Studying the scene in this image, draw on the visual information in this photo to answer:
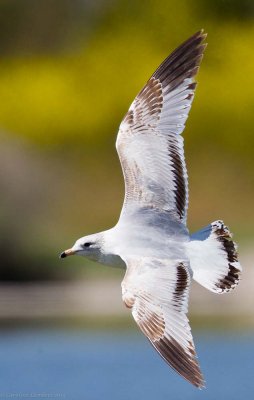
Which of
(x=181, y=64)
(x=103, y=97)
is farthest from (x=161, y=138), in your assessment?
(x=103, y=97)

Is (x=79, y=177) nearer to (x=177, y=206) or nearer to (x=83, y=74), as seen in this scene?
(x=83, y=74)

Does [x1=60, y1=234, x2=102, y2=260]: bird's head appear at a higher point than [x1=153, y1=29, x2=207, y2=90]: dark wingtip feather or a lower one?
lower

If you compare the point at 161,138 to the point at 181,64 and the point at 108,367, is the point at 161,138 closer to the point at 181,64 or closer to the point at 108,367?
the point at 181,64

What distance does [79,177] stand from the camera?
1689 cm

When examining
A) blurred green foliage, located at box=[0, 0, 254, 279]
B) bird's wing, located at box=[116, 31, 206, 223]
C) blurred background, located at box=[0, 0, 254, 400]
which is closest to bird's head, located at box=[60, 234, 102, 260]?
bird's wing, located at box=[116, 31, 206, 223]

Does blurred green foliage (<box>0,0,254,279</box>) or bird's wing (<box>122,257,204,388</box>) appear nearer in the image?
bird's wing (<box>122,257,204,388</box>)

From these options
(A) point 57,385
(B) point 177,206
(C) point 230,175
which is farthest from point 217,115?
(B) point 177,206

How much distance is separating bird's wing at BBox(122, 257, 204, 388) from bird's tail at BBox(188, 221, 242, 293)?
211 millimetres

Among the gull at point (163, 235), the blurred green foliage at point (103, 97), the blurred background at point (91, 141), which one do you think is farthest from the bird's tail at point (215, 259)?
the blurred green foliage at point (103, 97)

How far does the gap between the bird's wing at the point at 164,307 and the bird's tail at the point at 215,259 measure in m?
0.21

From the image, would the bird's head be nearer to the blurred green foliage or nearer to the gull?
the gull

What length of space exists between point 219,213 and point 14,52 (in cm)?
400

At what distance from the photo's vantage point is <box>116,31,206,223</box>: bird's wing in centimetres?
625

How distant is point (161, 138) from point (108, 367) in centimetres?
326
